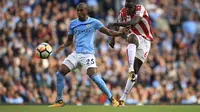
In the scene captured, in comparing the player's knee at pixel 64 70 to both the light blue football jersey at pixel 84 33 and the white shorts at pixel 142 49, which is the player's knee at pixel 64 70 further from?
the white shorts at pixel 142 49

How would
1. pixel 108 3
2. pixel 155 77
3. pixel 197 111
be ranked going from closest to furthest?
pixel 197 111, pixel 155 77, pixel 108 3

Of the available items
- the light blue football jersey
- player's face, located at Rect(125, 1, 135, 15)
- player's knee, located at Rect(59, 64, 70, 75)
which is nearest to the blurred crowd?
player's knee, located at Rect(59, 64, 70, 75)

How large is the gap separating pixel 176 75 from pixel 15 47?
5328 millimetres

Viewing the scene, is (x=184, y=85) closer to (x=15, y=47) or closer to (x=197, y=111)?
(x=15, y=47)

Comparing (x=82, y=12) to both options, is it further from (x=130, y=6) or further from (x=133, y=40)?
(x=133, y=40)

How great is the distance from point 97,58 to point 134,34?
7272 mm

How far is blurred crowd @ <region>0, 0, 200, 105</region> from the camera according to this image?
2230 centimetres

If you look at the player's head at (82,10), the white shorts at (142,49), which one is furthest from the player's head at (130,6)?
the player's head at (82,10)

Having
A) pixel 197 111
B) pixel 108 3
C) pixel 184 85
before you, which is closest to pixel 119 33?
pixel 197 111

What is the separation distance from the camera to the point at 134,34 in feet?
54.2

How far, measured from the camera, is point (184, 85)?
24.2 m

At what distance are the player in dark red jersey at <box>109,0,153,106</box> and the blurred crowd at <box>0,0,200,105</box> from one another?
4.89m

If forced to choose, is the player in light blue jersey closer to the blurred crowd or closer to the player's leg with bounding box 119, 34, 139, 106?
the player's leg with bounding box 119, 34, 139, 106

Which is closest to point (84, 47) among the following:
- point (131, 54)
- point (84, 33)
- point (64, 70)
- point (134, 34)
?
point (84, 33)
